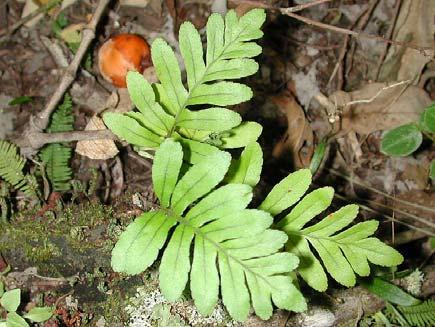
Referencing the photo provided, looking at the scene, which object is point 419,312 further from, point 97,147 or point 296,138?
point 97,147

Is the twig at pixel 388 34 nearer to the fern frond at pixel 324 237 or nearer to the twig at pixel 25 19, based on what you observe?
the fern frond at pixel 324 237

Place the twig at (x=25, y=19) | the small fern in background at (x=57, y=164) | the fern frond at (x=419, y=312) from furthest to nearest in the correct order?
the twig at (x=25, y=19), the small fern in background at (x=57, y=164), the fern frond at (x=419, y=312)

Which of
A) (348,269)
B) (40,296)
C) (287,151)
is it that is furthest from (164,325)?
(287,151)

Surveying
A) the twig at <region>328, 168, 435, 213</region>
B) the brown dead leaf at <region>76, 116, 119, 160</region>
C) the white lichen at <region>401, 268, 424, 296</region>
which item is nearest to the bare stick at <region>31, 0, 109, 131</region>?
the brown dead leaf at <region>76, 116, 119, 160</region>

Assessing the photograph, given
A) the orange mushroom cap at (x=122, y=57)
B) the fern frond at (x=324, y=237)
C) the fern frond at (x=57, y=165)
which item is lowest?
the fern frond at (x=57, y=165)

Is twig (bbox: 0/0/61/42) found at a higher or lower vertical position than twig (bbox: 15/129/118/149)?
higher

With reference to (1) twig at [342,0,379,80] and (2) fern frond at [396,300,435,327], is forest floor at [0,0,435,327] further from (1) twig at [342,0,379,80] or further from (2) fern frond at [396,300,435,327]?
(2) fern frond at [396,300,435,327]

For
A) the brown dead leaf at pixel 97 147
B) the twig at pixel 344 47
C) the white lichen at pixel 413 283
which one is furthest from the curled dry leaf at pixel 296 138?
the brown dead leaf at pixel 97 147

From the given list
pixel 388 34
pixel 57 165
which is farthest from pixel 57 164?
pixel 388 34

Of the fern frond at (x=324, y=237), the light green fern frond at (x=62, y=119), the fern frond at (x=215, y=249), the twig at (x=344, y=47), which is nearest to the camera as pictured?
the fern frond at (x=215, y=249)
